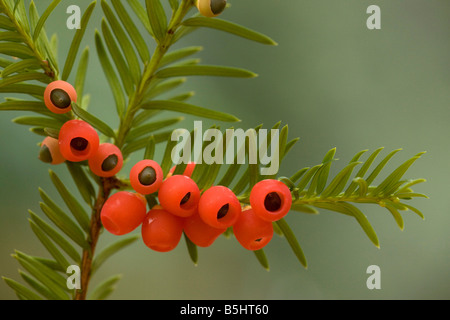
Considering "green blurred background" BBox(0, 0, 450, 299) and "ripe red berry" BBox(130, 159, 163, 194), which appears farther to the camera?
"green blurred background" BBox(0, 0, 450, 299)

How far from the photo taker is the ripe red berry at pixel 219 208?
0.31 m

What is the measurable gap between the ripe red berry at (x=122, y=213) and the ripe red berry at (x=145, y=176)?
0.01 metres

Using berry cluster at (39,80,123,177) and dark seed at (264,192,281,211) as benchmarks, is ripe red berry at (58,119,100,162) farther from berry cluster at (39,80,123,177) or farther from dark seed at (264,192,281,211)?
dark seed at (264,192,281,211)

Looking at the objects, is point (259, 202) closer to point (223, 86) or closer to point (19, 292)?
point (19, 292)

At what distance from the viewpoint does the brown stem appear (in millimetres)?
409

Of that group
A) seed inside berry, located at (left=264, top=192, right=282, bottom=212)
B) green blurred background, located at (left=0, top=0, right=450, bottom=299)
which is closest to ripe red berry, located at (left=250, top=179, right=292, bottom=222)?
seed inside berry, located at (left=264, top=192, right=282, bottom=212)

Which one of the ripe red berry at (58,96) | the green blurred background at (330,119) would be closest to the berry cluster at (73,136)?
the ripe red berry at (58,96)

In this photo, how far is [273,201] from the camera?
0.32 m

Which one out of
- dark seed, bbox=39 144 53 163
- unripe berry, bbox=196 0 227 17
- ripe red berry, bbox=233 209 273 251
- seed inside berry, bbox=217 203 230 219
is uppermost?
unripe berry, bbox=196 0 227 17

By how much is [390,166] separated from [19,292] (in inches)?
40.8

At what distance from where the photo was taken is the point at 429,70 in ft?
4.30

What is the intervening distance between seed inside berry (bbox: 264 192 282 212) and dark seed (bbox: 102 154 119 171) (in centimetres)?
13

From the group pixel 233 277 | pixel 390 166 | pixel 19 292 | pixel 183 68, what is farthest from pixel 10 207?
pixel 390 166

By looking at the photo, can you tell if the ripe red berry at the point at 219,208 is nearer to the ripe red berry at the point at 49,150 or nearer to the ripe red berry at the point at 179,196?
the ripe red berry at the point at 179,196
